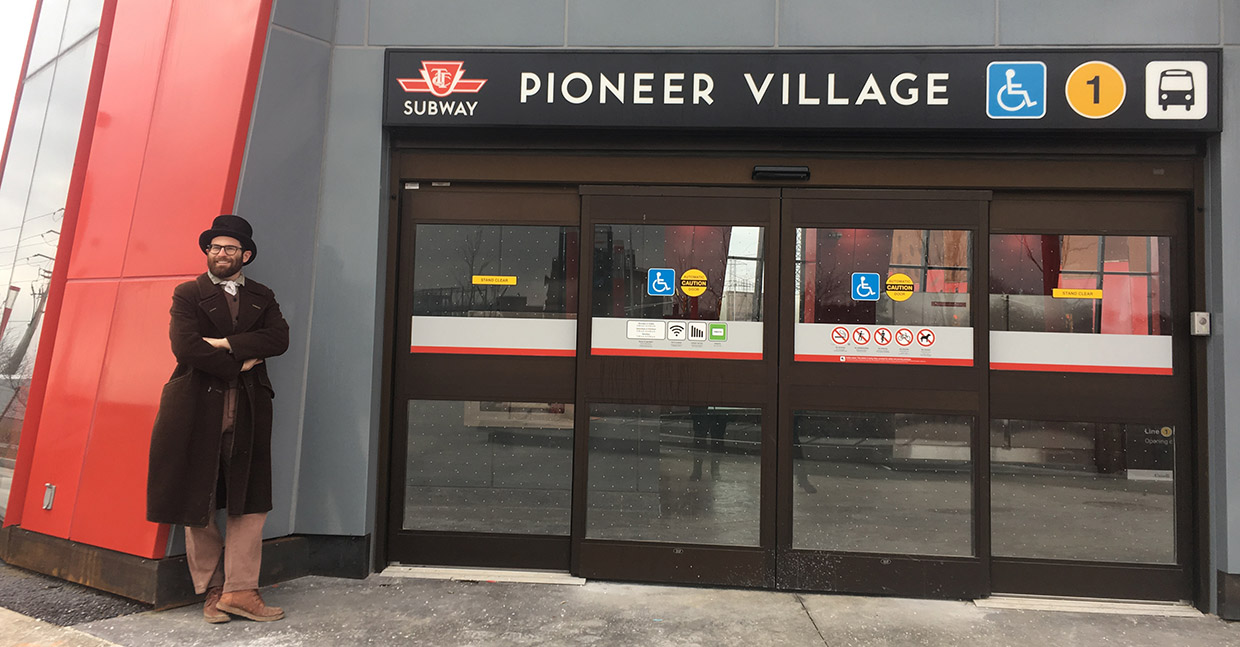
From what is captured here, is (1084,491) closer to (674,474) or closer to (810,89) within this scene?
(674,474)

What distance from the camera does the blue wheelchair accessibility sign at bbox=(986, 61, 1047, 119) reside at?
424cm

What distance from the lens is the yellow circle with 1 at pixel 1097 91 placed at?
Answer: 13.8 feet

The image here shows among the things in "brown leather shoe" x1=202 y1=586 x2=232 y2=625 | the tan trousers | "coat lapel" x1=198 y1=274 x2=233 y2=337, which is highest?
"coat lapel" x1=198 y1=274 x2=233 y2=337

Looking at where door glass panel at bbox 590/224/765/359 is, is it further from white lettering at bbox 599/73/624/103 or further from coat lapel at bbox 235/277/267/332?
coat lapel at bbox 235/277/267/332

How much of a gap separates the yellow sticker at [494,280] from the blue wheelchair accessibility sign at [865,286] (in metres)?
2.25

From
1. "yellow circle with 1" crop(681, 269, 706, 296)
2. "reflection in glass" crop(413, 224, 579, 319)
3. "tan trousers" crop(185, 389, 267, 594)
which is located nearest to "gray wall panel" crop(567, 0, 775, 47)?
"reflection in glass" crop(413, 224, 579, 319)

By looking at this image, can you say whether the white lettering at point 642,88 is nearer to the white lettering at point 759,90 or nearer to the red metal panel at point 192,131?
the white lettering at point 759,90

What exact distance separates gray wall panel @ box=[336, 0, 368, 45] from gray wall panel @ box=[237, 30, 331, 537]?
204mm

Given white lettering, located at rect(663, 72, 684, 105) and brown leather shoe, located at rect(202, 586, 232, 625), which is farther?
white lettering, located at rect(663, 72, 684, 105)

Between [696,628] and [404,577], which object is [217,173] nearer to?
[404,577]

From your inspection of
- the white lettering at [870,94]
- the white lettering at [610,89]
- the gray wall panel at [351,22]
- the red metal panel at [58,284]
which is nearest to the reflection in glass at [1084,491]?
the white lettering at [870,94]

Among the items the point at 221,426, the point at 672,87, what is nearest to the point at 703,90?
the point at 672,87

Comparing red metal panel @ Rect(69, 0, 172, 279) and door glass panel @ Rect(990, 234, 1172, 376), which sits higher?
red metal panel @ Rect(69, 0, 172, 279)

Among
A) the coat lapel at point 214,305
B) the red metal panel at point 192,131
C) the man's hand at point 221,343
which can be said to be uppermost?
the red metal panel at point 192,131
